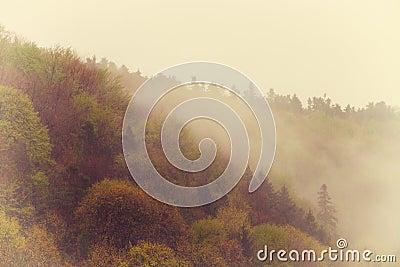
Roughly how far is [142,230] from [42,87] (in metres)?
9.57

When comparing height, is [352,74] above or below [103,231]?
above

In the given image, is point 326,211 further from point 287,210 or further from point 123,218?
point 123,218

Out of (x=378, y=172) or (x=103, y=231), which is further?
(x=378, y=172)

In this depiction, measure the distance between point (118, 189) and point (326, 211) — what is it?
13.1 metres

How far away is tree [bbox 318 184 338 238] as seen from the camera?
26.6 metres

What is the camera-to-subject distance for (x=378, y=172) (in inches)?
1175

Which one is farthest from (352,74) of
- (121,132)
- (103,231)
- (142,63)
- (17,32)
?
(17,32)

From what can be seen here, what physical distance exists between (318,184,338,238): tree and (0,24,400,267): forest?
7 centimetres

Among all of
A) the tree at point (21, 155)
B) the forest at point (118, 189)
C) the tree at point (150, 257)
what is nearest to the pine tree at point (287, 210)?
the forest at point (118, 189)

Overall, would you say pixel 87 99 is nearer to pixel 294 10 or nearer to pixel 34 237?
pixel 34 237


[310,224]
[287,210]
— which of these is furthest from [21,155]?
[310,224]

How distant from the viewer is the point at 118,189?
22672 millimetres

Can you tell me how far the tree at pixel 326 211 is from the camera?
26645 mm

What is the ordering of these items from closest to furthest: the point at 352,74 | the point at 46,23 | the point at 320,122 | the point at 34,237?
the point at 34,237
the point at 46,23
the point at 352,74
the point at 320,122
